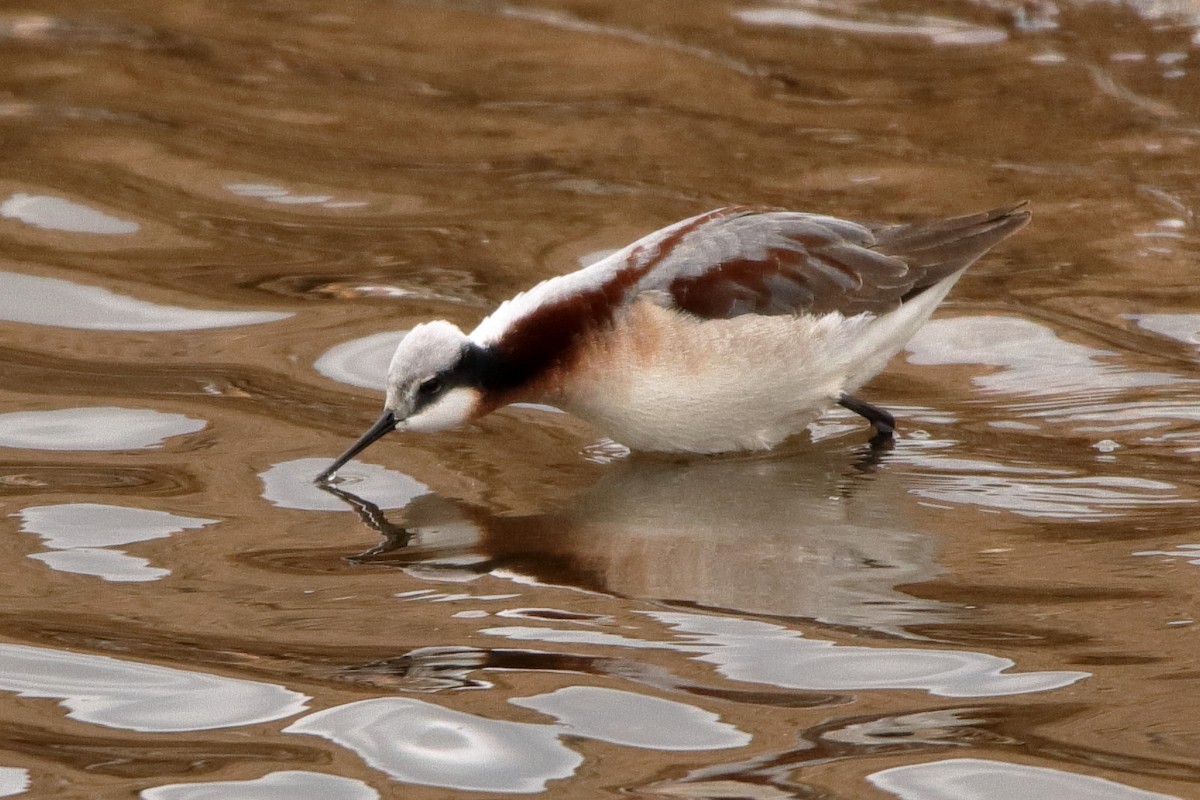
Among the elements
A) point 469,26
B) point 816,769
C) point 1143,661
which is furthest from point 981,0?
point 816,769

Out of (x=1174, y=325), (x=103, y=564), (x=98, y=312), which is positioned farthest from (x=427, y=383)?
(x=1174, y=325)

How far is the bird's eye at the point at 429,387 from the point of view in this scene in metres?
7.43

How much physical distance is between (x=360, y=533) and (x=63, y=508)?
3.73ft

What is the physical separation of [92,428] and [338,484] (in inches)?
45.7

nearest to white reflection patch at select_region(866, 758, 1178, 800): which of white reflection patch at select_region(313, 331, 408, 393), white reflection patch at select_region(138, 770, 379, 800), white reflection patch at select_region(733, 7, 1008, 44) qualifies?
white reflection patch at select_region(138, 770, 379, 800)

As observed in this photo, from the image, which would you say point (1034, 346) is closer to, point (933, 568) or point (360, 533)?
point (933, 568)

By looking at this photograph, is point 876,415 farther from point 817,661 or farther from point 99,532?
point 99,532

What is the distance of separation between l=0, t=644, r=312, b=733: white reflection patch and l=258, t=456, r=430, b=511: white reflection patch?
1526 millimetres

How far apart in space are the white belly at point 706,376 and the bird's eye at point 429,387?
51 cm

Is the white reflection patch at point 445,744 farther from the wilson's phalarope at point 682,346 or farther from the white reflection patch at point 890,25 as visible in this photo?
the white reflection patch at point 890,25

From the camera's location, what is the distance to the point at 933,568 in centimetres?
646

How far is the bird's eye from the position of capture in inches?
293

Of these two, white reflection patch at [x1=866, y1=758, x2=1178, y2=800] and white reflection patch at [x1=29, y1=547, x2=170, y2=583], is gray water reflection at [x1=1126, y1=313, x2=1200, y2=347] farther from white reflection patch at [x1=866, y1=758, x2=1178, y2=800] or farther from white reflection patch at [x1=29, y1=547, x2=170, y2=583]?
white reflection patch at [x1=29, y1=547, x2=170, y2=583]

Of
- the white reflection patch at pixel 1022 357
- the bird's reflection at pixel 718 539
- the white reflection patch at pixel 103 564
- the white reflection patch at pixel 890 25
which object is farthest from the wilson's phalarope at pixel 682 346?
the white reflection patch at pixel 890 25
